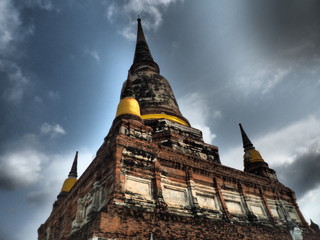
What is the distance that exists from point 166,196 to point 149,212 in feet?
4.67

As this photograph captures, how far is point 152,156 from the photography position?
998 cm

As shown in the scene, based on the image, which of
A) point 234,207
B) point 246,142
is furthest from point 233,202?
point 246,142

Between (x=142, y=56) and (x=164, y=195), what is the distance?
48.3 feet

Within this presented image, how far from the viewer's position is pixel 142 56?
21.4m

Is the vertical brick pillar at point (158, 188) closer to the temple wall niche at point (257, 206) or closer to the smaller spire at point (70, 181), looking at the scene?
the temple wall niche at point (257, 206)

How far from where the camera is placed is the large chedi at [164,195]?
26.2 feet

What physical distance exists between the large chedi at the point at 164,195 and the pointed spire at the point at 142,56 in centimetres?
562

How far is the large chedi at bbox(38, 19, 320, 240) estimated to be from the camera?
798 centimetres

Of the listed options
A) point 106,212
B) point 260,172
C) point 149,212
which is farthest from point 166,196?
point 260,172

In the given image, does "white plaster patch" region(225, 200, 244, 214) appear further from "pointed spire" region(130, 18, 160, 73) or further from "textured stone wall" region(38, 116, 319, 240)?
"pointed spire" region(130, 18, 160, 73)

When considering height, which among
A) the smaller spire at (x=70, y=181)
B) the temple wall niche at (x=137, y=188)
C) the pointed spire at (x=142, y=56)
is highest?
the pointed spire at (x=142, y=56)

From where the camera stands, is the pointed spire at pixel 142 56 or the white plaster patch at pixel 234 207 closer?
the white plaster patch at pixel 234 207

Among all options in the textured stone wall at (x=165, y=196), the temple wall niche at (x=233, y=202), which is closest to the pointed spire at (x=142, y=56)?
the textured stone wall at (x=165, y=196)

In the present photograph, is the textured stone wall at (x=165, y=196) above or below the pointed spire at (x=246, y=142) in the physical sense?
below
